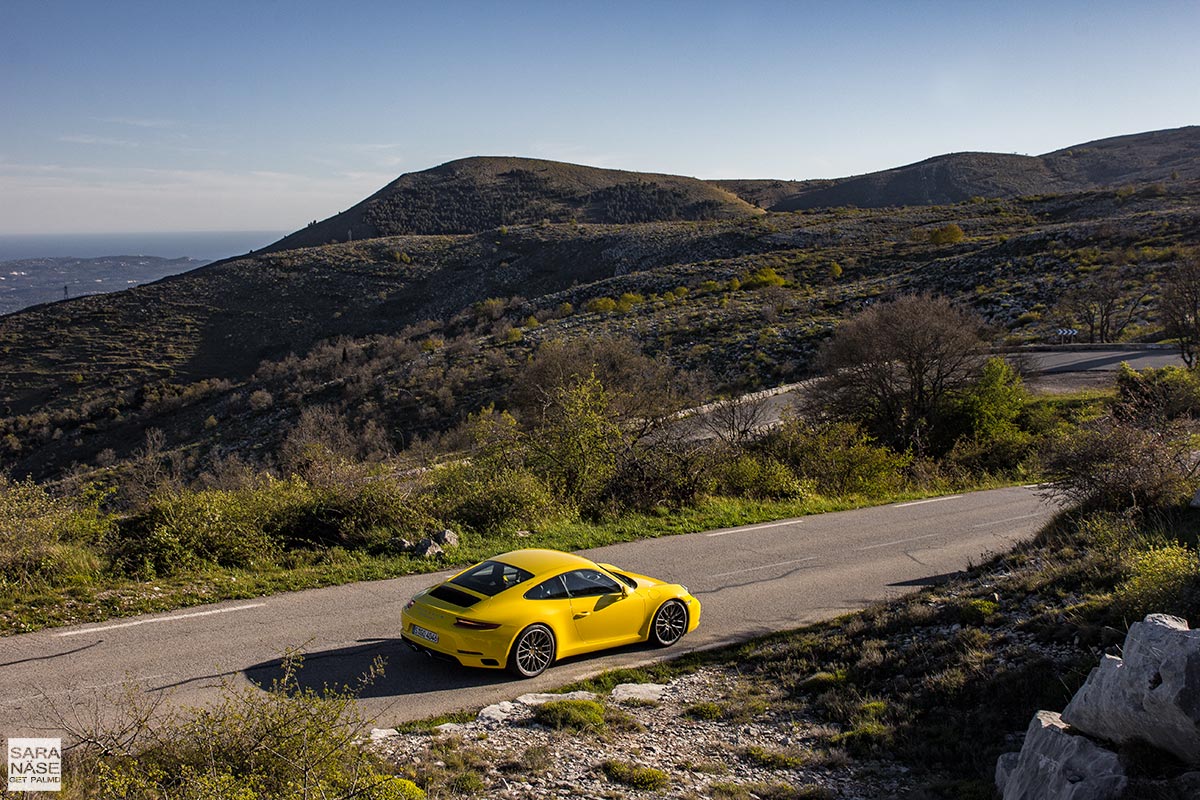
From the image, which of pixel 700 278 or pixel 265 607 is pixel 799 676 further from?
pixel 700 278

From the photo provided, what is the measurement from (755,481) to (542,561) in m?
10.5

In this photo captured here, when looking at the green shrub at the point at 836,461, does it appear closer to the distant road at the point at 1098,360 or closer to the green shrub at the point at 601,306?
the distant road at the point at 1098,360

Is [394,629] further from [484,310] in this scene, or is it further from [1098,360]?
[484,310]

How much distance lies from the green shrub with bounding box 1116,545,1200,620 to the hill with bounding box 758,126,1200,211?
120 m

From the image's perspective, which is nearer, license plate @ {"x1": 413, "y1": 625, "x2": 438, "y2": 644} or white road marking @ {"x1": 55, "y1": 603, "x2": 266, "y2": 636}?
license plate @ {"x1": 413, "y1": 625, "x2": 438, "y2": 644}

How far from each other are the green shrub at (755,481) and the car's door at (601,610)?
30.8 ft

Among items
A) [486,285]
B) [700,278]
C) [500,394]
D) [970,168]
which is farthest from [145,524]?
[970,168]

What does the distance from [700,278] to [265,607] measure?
5478 centimetres

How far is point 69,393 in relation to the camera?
52.8 meters

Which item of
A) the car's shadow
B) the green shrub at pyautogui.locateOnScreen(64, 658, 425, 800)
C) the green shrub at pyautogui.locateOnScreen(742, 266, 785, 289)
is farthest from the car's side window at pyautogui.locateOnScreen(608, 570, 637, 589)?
the green shrub at pyautogui.locateOnScreen(742, 266, 785, 289)

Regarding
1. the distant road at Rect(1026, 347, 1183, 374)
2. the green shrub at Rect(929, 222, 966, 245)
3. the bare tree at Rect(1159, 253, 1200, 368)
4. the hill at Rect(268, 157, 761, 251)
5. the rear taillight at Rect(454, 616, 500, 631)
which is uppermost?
the hill at Rect(268, 157, 761, 251)

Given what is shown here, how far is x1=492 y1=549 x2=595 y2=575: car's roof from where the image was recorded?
32.8ft

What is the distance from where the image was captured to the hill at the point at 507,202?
362ft

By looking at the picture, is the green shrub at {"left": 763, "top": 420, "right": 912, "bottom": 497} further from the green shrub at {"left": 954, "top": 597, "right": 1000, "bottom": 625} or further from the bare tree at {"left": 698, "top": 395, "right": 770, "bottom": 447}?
the green shrub at {"left": 954, "top": 597, "right": 1000, "bottom": 625}
